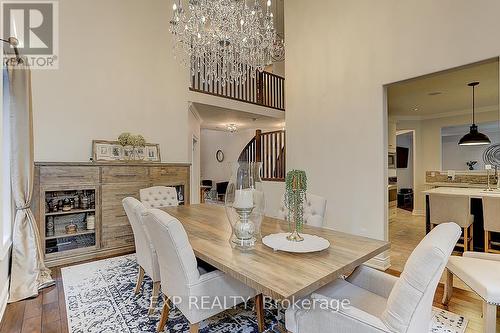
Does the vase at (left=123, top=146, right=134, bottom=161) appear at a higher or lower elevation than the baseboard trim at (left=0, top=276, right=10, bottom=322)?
higher

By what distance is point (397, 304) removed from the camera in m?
1.06

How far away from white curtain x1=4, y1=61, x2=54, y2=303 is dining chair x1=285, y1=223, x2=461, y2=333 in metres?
2.72

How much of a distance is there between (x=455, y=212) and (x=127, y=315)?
13.5 ft

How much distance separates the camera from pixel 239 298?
177cm

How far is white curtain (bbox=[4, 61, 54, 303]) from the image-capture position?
8.49 ft

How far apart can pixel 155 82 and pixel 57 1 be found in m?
1.58

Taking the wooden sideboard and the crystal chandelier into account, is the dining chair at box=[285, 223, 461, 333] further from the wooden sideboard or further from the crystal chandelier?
the wooden sideboard

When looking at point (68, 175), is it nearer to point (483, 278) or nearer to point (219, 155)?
point (483, 278)

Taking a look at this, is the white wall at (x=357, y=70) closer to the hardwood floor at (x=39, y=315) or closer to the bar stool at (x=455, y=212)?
the bar stool at (x=455, y=212)

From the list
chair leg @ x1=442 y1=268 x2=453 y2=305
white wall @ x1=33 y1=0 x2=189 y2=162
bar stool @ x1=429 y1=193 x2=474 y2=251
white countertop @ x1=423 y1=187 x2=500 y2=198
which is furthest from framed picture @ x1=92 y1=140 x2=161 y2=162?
white countertop @ x1=423 y1=187 x2=500 y2=198

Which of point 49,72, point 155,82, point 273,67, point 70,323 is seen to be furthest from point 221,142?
point 70,323

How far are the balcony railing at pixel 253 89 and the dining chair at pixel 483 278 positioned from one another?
437 centimetres

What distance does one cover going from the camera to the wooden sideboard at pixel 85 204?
10.3 ft

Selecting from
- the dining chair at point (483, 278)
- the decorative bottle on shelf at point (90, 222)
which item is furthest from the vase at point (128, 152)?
the dining chair at point (483, 278)
